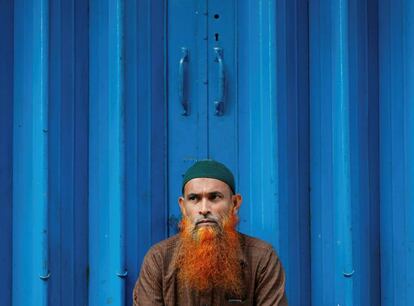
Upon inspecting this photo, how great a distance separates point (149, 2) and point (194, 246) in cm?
116

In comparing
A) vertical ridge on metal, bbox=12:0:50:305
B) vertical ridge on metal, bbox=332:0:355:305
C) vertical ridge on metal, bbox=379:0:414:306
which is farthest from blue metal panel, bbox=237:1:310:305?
vertical ridge on metal, bbox=12:0:50:305

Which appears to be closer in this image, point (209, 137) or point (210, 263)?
point (210, 263)

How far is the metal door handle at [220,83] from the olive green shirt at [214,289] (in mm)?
699

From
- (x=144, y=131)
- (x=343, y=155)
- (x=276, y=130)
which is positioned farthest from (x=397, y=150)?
(x=144, y=131)

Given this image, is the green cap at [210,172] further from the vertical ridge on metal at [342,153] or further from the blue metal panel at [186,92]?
the vertical ridge on metal at [342,153]

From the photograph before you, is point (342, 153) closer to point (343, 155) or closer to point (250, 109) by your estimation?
point (343, 155)

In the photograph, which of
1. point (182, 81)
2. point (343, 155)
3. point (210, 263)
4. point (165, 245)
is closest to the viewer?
point (210, 263)

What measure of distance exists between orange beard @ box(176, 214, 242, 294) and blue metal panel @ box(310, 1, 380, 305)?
507 mm

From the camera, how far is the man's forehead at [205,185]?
7.43 feet

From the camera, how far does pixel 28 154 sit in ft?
8.23

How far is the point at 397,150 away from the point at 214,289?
1.08 m

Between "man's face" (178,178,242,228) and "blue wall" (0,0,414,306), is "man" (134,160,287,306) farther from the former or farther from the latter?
"blue wall" (0,0,414,306)

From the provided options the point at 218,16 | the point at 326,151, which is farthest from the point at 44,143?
the point at 326,151

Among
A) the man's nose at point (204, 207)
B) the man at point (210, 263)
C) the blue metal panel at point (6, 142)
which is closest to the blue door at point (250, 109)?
the man at point (210, 263)
